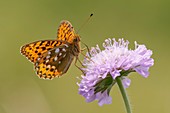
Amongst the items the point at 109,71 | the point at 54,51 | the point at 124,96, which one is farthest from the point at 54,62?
the point at 124,96

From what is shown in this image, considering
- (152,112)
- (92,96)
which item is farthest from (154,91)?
(92,96)

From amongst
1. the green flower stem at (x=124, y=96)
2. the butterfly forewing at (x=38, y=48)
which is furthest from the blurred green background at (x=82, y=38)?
the green flower stem at (x=124, y=96)

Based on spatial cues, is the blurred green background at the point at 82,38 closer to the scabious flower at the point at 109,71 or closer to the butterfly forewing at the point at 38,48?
the butterfly forewing at the point at 38,48

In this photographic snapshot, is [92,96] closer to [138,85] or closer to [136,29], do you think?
[138,85]

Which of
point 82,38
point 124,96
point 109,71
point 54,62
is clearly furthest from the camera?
point 82,38

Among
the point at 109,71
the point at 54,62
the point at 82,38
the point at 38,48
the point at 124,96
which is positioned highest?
the point at 82,38

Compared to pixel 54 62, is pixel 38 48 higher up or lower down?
higher up

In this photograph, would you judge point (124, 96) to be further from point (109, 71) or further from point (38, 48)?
point (38, 48)
